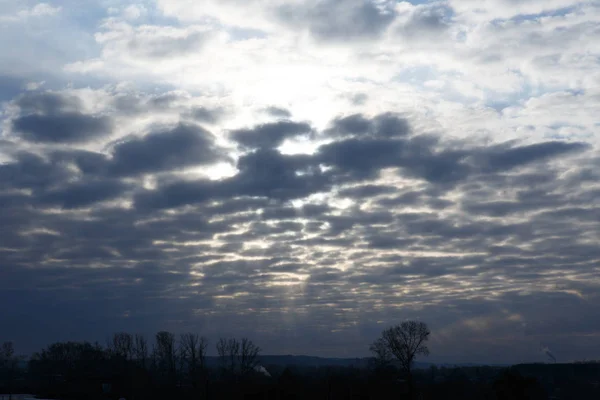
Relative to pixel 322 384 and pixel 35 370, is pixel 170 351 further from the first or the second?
pixel 322 384

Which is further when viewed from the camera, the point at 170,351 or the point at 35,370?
the point at 35,370

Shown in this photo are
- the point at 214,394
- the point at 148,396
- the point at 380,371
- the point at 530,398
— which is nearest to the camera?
the point at 530,398

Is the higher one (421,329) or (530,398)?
(421,329)

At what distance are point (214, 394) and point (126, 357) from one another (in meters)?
55.2

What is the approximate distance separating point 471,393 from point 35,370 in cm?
9956

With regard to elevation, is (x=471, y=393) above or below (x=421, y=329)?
below

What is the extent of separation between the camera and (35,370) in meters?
152

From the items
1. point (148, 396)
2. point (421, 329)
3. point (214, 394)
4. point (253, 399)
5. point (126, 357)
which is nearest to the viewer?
point (253, 399)

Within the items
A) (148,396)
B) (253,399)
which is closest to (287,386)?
(253,399)

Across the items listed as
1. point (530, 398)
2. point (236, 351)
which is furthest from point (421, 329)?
point (530, 398)

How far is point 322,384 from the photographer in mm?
97625

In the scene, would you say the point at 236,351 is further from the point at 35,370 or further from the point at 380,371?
the point at 35,370

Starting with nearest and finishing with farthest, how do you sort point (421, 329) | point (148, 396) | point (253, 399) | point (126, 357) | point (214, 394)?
point (253, 399) → point (214, 394) → point (148, 396) → point (421, 329) → point (126, 357)

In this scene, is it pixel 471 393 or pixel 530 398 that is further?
pixel 471 393
